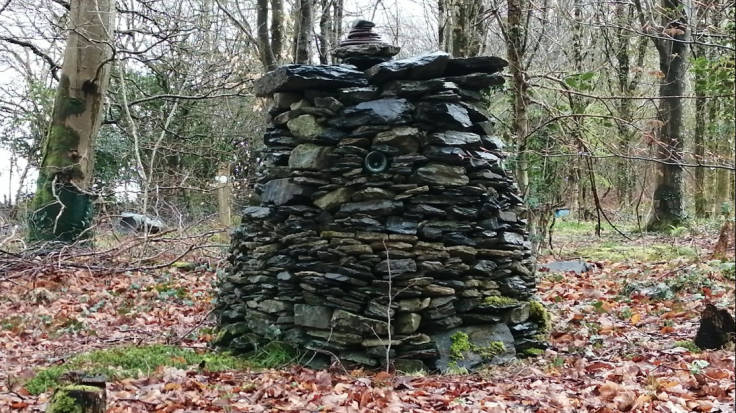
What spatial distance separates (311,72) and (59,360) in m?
3.39

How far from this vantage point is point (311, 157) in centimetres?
569

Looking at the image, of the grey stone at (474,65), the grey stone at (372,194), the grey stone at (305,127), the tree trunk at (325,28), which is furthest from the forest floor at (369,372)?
the tree trunk at (325,28)

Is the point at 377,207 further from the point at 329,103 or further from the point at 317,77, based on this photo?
the point at 317,77

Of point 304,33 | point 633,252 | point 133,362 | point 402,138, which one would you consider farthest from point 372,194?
point 633,252

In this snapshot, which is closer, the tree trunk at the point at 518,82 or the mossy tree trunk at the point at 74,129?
the tree trunk at the point at 518,82

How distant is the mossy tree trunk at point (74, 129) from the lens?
9680mm

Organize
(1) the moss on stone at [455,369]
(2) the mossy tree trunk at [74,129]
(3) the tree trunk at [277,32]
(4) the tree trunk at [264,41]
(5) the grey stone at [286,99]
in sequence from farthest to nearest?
(3) the tree trunk at [277,32], (4) the tree trunk at [264,41], (2) the mossy tree trunk at [74,129], (5) the grey stone at [286,99], (1) the moss on stone at [455,369]

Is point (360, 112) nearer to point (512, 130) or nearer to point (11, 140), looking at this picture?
point (512, 130)

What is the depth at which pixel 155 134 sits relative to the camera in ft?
46.3

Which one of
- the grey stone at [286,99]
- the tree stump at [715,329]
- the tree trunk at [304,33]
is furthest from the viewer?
the tree trunk at [304,33]

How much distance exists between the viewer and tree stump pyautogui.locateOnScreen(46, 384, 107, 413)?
125 inches

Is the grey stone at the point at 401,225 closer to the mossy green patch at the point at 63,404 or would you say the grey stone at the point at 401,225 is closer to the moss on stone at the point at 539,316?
the moss on stone at the point at 539,316

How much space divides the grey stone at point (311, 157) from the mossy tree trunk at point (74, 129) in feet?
17.5

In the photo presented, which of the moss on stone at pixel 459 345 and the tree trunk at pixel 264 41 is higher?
the tree trunk at pixel 264 41
